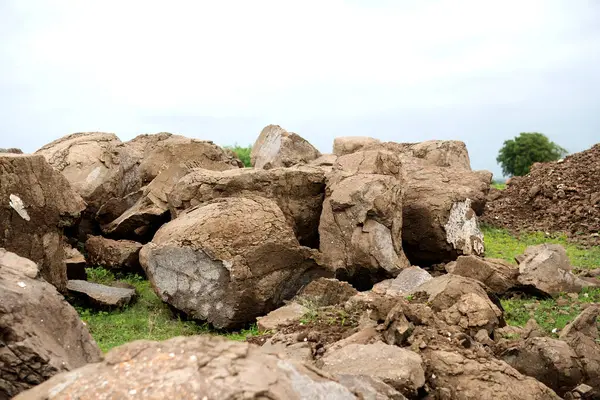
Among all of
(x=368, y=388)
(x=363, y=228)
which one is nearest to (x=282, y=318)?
(x=363, y=228)

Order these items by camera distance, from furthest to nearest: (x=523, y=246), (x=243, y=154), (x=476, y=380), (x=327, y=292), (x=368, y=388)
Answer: (x=243, y=154)
(x=523, y=246)
(x=327, y=292)
(x=476, y=380)
(x=368, y=388)

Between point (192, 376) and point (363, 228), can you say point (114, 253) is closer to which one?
point (363, 228)

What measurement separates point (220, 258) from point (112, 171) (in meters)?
5.64

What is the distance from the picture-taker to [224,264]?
968 cm

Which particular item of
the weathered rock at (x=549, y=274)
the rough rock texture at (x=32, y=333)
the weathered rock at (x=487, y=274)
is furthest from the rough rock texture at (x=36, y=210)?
the weathered rock at (x=549, y=274)

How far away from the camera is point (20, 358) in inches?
209

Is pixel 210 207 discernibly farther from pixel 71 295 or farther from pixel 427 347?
pixel 427 347

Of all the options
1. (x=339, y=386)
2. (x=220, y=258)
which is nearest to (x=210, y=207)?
(x=220, y=258)

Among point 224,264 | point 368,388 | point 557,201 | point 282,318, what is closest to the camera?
point 368,388

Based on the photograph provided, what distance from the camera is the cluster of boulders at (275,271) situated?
3.92m

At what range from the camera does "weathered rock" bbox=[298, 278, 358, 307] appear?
9438mm

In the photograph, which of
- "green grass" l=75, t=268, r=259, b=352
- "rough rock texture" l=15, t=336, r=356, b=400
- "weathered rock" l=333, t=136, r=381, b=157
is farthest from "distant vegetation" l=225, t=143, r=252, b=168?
"rough rock texture" l=15, t=336, r=356, b=400

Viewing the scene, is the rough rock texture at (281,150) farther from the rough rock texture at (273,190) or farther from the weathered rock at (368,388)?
the weathered rock at (368,388)

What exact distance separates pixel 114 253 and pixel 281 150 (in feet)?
15.7
